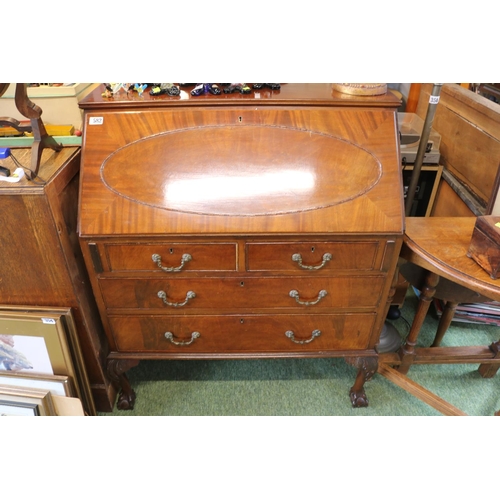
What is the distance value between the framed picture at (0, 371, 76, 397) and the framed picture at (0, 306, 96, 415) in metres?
0.01

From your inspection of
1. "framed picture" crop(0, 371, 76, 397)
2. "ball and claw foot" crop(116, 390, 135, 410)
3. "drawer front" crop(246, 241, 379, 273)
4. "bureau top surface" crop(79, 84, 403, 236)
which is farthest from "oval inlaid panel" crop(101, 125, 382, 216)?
"ball and claw foot" crop(116, 390, 135, 410)

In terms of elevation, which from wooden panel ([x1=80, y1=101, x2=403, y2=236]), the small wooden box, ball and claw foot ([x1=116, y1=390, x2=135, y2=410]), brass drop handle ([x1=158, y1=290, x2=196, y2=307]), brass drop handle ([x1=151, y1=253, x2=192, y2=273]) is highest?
wooden panel ([x1=80, y1=101, x2=403, y2=236])

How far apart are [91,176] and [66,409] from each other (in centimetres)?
91

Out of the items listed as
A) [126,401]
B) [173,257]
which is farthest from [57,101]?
[126,401]

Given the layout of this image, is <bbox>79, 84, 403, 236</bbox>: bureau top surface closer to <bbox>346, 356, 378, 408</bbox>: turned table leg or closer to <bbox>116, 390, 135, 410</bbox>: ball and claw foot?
<bbox>346, 356, 378, 408</bbox>: turned table leg

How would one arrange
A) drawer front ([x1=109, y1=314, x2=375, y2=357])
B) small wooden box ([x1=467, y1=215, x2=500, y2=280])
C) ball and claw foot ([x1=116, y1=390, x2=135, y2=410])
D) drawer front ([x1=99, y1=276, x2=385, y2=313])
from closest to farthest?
small wooden box ([x1=467, y1=215, x2=500, y2=280]), drawer front ([x1=99, y1=276, x2=385, y2=313]), drawer front ([x1=109, y1=314, x2=375, y2=357]), ball and claw foot ([x1=116, y1=390, x2=135, y2=410])

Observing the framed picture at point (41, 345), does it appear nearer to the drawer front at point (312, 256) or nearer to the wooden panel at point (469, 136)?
the drawer front at point (312, 256)

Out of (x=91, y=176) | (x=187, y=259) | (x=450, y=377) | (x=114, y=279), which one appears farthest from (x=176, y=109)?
(x=450, y=377)

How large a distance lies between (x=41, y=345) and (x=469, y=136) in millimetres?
2099

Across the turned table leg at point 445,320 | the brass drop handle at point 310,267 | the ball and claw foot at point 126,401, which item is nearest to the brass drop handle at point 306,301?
the brass drop handle at point 310,267

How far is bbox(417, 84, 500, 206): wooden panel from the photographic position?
170 cm

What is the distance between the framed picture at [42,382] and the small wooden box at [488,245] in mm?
1509

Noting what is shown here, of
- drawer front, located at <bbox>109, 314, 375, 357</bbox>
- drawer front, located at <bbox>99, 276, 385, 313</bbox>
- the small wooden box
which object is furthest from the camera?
drawer front, located at <bbox>109, 314, 375, 357</bbox>

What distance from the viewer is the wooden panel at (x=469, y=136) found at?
1.70 metres
